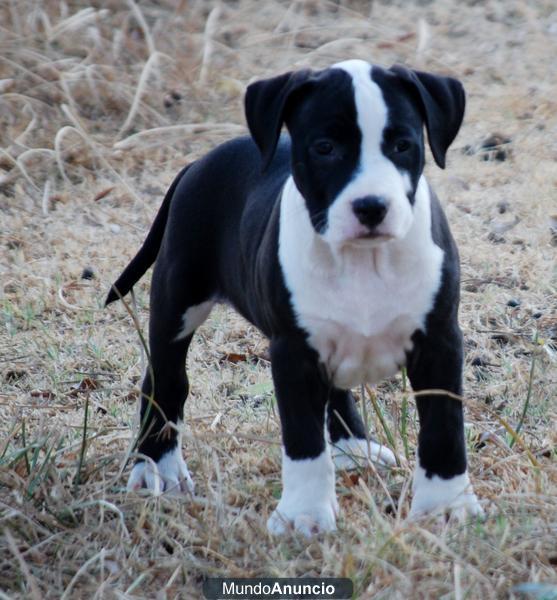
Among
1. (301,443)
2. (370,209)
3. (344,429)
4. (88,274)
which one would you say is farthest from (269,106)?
(88,274)

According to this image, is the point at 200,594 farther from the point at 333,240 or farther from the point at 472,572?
the point at 333,240

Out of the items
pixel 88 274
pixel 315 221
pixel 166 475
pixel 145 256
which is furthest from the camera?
pixel 88 274

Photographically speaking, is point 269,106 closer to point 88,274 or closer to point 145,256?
point 145,256

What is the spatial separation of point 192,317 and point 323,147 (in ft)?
3.64

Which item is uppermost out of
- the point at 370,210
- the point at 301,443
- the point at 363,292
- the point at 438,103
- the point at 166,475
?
the point at 438,103

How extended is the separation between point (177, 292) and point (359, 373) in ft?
2.96

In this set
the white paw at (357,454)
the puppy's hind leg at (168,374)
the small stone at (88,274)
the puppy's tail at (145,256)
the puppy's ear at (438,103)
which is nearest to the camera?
the puppy's ear at (438,103)

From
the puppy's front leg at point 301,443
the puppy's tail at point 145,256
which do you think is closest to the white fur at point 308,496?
the puppy's front leg at point 301,443

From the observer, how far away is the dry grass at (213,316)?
10.6ft

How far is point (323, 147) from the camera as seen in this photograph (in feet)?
→ 10.6

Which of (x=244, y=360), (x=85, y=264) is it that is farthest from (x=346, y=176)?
(x=85, y=264)

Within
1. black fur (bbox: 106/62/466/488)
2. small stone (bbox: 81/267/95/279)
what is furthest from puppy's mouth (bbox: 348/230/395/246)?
small stone (bbox: 81/267/95/279)

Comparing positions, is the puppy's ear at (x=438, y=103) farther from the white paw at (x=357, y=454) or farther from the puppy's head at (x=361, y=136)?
the white paw at (x=357, y=454)

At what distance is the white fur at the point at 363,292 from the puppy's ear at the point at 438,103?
0.13 meters
